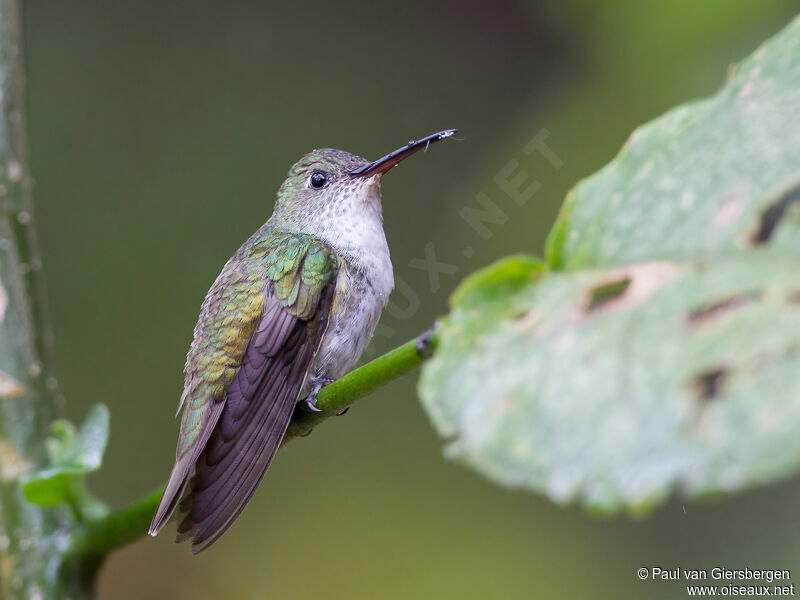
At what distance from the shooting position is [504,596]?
390cm

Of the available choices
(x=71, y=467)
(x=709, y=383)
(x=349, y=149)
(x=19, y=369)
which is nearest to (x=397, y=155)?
(x=19, y=369)

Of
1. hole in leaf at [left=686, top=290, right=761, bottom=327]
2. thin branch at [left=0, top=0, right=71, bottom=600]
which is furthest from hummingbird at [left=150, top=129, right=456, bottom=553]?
hole in leaf at [left=686, top=290, right=761, bottom=327]

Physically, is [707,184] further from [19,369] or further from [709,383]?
[19,369]

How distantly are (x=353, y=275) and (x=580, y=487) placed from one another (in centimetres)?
182

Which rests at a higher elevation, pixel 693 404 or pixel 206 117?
pixel 206 117

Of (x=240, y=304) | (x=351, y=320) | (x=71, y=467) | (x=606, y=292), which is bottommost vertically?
(x=606, y=292)

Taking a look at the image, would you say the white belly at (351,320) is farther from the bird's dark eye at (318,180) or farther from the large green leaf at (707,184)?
the large green leaf at (707,184)

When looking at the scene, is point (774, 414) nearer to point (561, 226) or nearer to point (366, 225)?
point (561, 226)

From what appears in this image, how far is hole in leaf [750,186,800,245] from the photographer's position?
92cm

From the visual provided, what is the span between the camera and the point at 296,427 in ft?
6.61

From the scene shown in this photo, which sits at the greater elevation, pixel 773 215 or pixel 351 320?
pixel 351 320

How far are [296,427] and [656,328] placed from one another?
1298mm

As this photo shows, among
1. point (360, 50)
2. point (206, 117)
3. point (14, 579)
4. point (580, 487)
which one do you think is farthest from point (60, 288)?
point (580, 487)

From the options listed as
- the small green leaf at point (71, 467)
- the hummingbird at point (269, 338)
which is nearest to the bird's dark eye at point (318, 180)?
→ the hummingbird at point (269, 338)
